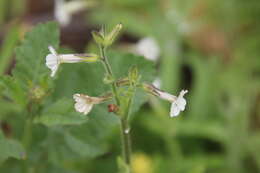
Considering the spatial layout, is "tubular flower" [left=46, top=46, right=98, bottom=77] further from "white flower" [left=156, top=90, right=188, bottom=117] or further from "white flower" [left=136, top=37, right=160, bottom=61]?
"white flower" [left=136, top=37, right=160, bottom=61]

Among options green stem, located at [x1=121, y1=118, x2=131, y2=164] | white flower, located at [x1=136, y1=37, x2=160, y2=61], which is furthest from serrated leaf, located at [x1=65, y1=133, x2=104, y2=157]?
white flower, located at [x1=136, y1=37, x2=160, y2=61]

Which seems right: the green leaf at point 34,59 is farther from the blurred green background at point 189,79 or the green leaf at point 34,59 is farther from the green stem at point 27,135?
the blurred green background at point 189,79

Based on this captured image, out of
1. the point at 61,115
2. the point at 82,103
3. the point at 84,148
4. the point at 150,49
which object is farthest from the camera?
the point at 150,49

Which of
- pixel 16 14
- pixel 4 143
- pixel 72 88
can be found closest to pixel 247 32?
pixel 16 14

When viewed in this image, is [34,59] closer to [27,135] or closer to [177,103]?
[27,135]

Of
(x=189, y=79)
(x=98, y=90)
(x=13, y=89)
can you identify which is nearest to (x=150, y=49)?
(x=189, y=79)

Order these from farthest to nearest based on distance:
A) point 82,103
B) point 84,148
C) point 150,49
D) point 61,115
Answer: point 150,49 < point 84,148 < point 61,115 < point 82,103
